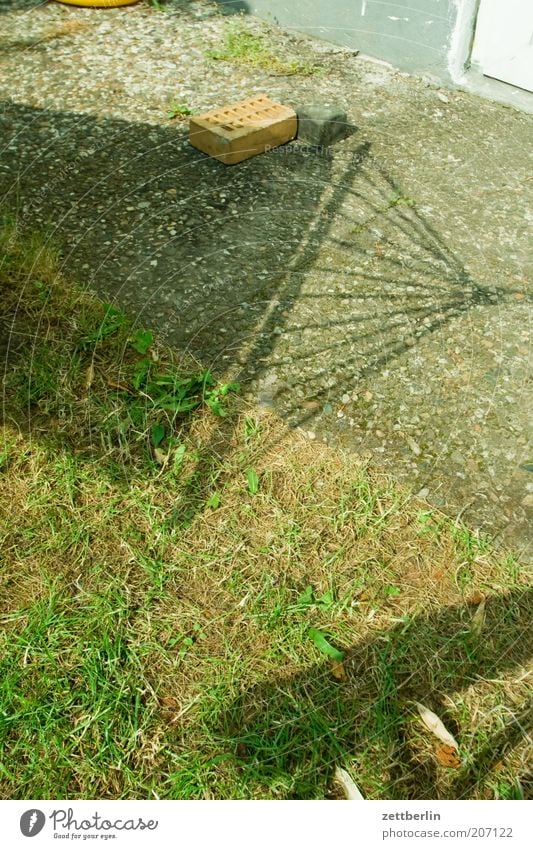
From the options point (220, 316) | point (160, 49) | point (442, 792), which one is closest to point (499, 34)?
point (160, 49)

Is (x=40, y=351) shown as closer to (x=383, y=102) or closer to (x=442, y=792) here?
(x=442, y=792)

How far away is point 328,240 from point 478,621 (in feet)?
7.07

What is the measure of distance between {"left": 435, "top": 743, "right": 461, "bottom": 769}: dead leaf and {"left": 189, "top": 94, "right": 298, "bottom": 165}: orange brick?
3283 mm

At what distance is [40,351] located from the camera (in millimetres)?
2885

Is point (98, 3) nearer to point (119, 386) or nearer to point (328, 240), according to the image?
point (328, 240)

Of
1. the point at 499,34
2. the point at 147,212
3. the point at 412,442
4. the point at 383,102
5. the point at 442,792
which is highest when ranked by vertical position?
the point at 499,34

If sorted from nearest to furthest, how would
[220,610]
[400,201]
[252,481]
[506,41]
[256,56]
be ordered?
[220,610]
[252,481]
[400,201]
[506,41]
[256,56]

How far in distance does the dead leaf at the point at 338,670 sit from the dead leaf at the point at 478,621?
0.42 metres

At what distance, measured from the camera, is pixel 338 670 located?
205 cm

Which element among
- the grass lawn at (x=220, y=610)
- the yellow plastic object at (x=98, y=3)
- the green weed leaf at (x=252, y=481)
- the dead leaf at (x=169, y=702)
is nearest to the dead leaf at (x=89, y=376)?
the grass lawn at (x=220, y=610)

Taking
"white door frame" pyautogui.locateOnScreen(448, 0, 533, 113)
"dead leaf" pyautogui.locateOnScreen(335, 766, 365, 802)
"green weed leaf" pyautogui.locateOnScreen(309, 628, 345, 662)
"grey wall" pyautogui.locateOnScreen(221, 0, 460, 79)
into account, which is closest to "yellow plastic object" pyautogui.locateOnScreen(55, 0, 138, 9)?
"grey wall" pyautogui.locateOnScreen(221, 0, 460, 79)

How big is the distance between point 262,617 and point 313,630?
159 millimetres

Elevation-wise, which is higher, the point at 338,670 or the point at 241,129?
the point at 241,129

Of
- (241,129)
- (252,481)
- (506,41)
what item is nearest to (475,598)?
(252,481)
